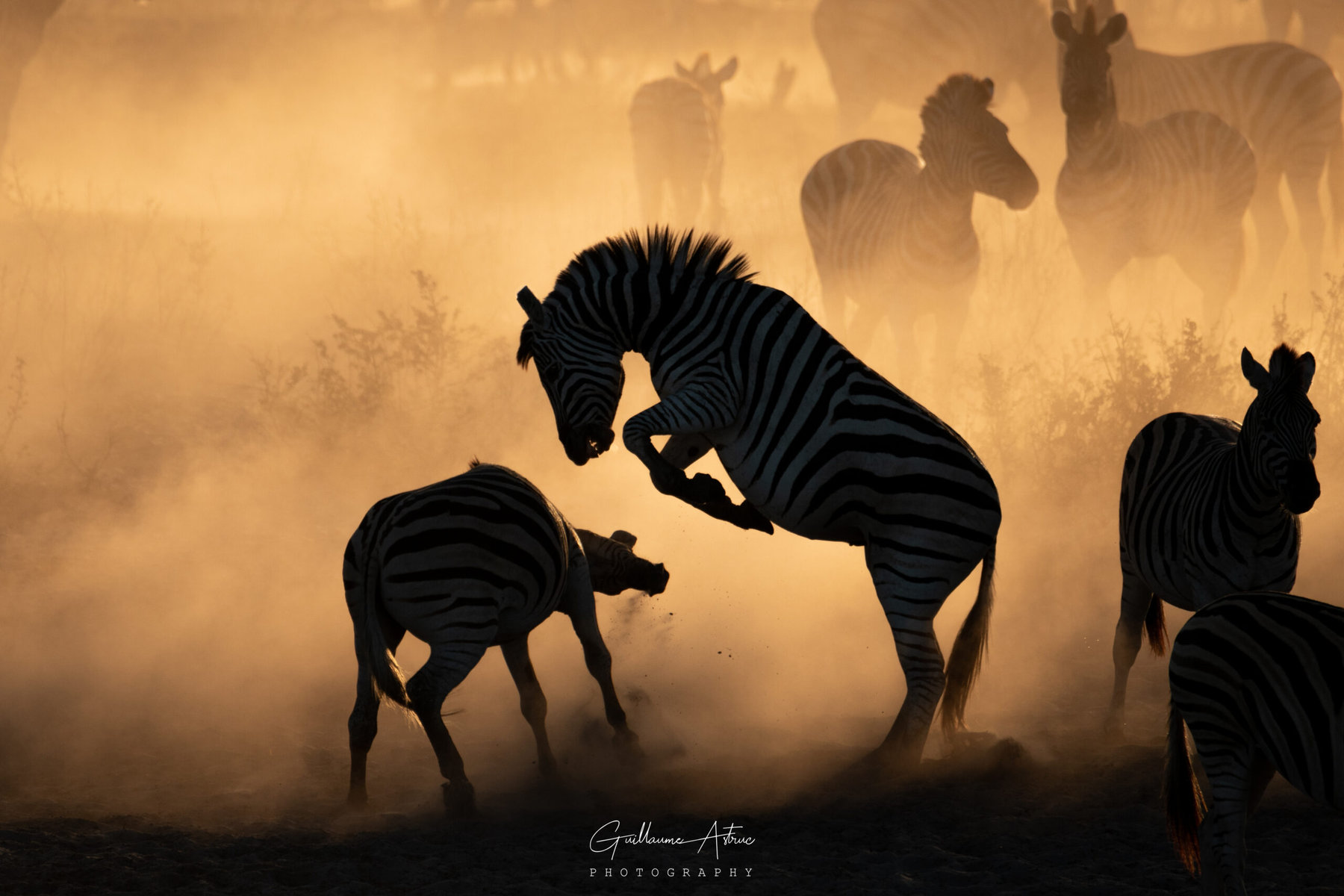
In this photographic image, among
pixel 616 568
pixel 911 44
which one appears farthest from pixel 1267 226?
pixel 616 568

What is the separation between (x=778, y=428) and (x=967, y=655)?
4.43 ft

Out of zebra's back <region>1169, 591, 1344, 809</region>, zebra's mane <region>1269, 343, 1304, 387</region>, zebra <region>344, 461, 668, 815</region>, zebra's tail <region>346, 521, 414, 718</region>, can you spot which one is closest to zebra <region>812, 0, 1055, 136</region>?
zebra <region>344, 461, 668, 815</region>

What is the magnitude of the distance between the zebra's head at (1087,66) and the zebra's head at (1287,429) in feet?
23.4

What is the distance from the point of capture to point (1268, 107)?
12984 mm

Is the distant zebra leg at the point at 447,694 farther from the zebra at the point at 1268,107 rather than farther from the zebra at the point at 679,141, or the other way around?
the zebra at the point at 679,141

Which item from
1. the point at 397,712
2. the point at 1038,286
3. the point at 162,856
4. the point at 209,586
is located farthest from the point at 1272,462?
the point at 1038,286

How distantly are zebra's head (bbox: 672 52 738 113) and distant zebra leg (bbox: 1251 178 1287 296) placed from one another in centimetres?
660

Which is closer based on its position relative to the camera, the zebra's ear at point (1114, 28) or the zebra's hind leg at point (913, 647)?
the zebra's hind leg at point (913, 647)

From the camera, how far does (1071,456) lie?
10336 millimetres

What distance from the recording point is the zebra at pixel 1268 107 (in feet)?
41.7

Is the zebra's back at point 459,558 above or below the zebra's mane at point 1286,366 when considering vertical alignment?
below

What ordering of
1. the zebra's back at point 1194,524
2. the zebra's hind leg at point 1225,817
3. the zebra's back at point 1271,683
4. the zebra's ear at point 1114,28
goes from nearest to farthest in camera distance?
the zebra's back at point 1271,683
the zebra's hind leg at point 1225,817
the zebra's back at point 1194,524
the zebra's ear at point 1114,28

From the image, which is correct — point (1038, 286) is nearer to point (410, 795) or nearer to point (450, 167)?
point (450, 167)
